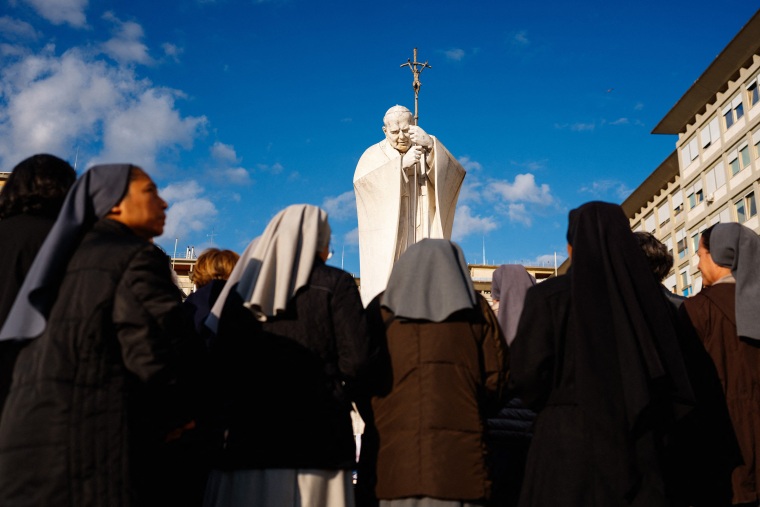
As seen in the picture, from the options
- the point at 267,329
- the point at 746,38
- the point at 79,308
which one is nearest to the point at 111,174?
the point at 79,308

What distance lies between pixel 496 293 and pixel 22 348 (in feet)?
10.9

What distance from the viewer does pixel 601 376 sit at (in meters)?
3.59

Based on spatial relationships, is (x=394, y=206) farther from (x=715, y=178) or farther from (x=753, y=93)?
(x=715, y=178)

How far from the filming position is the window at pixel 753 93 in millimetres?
35381

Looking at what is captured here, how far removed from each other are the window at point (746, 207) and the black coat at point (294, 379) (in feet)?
122

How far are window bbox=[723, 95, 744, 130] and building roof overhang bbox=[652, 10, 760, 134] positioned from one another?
3.50ft

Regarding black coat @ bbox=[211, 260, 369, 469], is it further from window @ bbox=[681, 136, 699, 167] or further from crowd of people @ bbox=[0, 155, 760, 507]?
window @ bbox=[681, 136, 699, 167]

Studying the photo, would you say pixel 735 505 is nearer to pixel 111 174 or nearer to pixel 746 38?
pixel 111 174

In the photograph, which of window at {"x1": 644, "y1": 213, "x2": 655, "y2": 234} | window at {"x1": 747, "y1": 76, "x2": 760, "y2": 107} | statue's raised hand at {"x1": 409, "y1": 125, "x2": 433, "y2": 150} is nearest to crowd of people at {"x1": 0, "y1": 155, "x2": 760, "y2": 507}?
statue's raised hand at {"x1": 409, "y1": 125, "x2": 433, "y2": 150}

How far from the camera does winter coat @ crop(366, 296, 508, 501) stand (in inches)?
145

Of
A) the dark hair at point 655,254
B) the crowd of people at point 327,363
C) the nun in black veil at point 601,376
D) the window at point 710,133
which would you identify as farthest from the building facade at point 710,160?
the crowd of people at point 327,363

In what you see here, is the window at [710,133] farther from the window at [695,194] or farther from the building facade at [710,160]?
the window at [695,194]

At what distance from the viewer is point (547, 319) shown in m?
3.75

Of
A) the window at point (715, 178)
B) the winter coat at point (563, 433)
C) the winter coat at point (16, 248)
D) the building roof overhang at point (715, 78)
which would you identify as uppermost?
the building roof overhang at point (715, 78)
